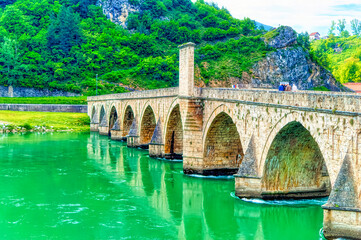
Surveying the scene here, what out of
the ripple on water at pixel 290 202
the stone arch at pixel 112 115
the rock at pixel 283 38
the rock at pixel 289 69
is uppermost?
the rock at pixel 283 38

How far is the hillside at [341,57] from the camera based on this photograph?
315 ft

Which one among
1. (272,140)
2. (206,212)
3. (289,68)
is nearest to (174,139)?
(206,212)

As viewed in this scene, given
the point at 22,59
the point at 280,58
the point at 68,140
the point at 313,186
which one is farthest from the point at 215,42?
the point at 313,186

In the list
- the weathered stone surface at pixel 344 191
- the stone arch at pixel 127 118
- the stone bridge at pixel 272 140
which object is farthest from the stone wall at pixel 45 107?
the weathered stone surface at pixel 344 191

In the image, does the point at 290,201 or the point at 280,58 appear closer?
the point at 290,201

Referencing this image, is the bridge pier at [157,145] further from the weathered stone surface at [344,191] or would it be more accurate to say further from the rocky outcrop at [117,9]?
the rocky outcrop at [117,9]

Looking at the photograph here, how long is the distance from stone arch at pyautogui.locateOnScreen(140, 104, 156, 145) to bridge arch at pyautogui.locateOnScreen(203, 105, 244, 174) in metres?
13.9

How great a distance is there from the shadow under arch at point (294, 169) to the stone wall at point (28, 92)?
210 ft

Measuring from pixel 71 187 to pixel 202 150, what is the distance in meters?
7.59

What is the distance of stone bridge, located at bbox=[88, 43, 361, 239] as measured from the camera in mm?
15344

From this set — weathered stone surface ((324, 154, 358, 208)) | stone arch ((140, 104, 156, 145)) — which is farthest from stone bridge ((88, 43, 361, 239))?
stone arch ((140, 104, 156, 145))

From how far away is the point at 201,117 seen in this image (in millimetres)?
29281

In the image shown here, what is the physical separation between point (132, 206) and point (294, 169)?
742 centimetres

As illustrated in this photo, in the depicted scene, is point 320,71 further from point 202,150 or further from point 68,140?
point 202,150
